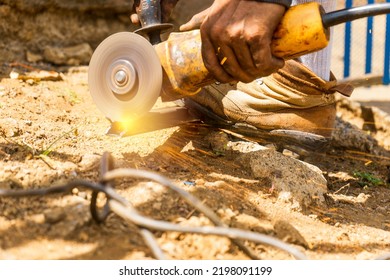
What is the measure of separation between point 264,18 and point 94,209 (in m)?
0.98

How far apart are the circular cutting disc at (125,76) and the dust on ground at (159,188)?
0.76 feet

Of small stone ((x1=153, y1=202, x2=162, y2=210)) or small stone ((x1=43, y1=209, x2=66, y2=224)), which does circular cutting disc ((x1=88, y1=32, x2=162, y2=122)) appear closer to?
small stone ((x1=153, y1=202, x2=162, y2=210))

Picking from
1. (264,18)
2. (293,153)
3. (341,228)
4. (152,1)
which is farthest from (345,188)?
(152,1)

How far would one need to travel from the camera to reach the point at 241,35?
7.31ft

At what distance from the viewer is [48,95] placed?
339 cm

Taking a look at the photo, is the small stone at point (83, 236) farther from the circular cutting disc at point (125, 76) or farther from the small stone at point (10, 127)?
the small stone at point (10, 127)

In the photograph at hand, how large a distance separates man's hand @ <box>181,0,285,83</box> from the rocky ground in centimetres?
52

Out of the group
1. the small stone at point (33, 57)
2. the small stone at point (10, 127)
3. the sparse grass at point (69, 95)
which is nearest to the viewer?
the small stone at point (10, 127)

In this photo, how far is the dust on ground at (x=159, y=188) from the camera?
6.08ft

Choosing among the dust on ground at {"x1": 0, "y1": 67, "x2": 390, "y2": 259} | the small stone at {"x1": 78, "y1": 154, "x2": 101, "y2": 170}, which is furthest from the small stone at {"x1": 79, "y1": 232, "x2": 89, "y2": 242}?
the small stone at {"x1": 78, "y1": 154, "x2": 101, "y2": 170}

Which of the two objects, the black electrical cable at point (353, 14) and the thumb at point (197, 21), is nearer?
the black electrical cable at point (353, 14)

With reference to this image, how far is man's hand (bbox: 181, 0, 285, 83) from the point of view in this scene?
2213mm

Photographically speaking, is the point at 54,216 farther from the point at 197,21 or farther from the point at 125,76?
the point at 197,21

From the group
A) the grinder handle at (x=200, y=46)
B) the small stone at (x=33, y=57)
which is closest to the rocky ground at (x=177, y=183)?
the small stone at (x=33, y=57)
